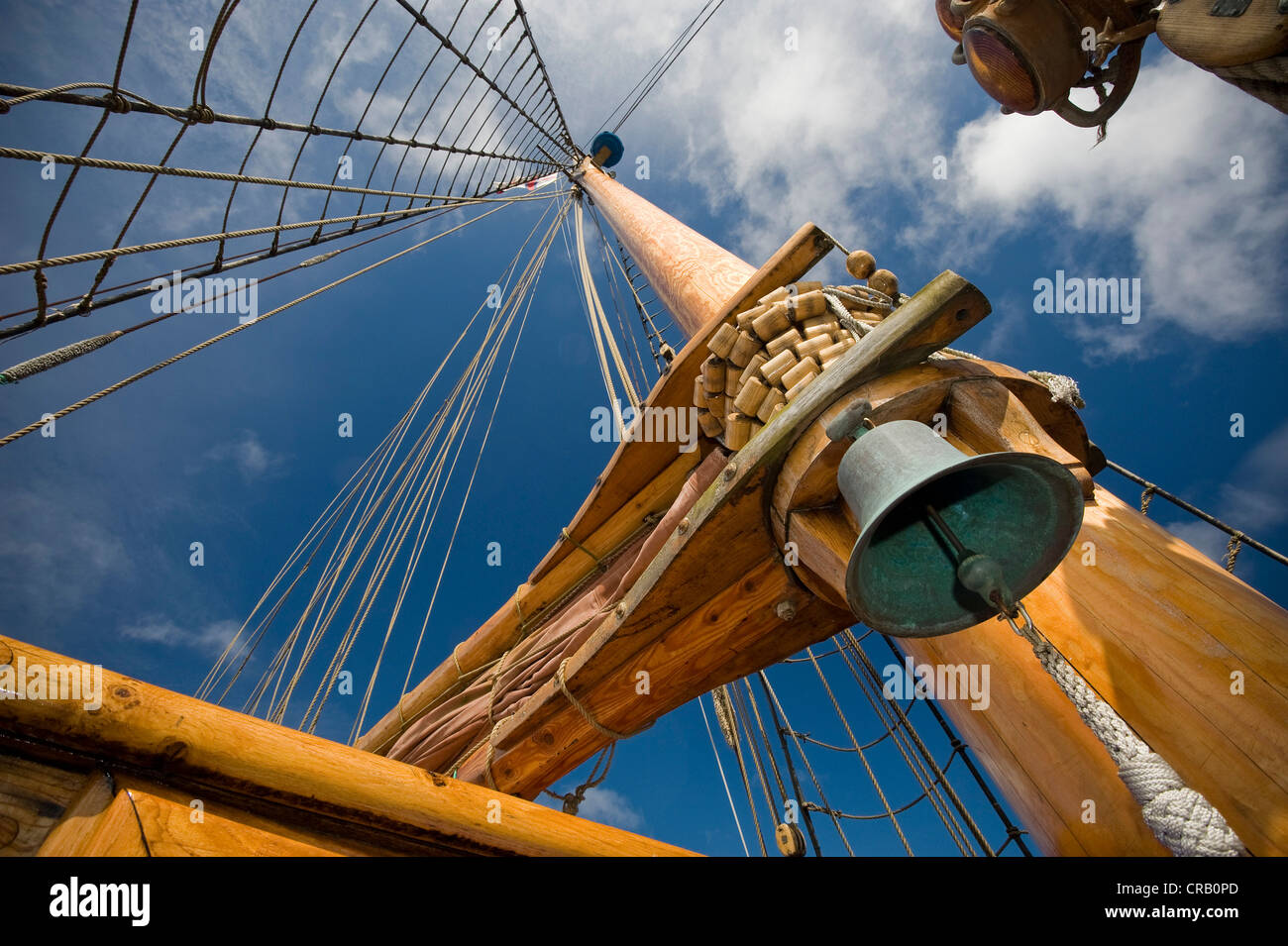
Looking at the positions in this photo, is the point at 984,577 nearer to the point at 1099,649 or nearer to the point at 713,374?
the point at 1099,649

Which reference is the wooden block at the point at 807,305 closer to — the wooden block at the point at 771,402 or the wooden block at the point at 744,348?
the wooden block at the point at 744,348

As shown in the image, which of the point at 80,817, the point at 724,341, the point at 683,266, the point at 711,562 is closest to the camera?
the point at 80,817

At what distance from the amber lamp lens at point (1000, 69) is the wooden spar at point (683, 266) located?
1592 mm

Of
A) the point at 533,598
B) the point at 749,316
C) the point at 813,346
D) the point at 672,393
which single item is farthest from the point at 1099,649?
the point at 533,598

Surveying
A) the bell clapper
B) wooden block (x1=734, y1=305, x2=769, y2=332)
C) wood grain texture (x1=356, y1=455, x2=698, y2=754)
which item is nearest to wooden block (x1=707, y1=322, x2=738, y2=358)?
wooden block (x1=734, y1=305, x2=769, y2=332)

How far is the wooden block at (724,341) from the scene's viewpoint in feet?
7.57

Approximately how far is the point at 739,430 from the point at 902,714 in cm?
338

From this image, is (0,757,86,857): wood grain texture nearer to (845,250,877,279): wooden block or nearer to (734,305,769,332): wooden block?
(734,305,769,332): wooden block

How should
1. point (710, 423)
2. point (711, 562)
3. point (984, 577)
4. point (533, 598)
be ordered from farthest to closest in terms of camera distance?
1. point (533, 598)
2. point (710, 423)
3. point (711, 562)
4. point (984, 577)

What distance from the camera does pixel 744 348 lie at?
222cm

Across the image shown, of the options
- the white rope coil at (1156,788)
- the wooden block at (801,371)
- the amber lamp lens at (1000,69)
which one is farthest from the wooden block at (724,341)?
the amber lamp lens at (1000,69)

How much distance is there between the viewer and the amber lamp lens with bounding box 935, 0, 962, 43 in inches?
145

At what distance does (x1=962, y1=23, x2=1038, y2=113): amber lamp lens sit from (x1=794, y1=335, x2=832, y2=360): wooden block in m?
2.32

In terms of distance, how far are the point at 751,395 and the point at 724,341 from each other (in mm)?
310
